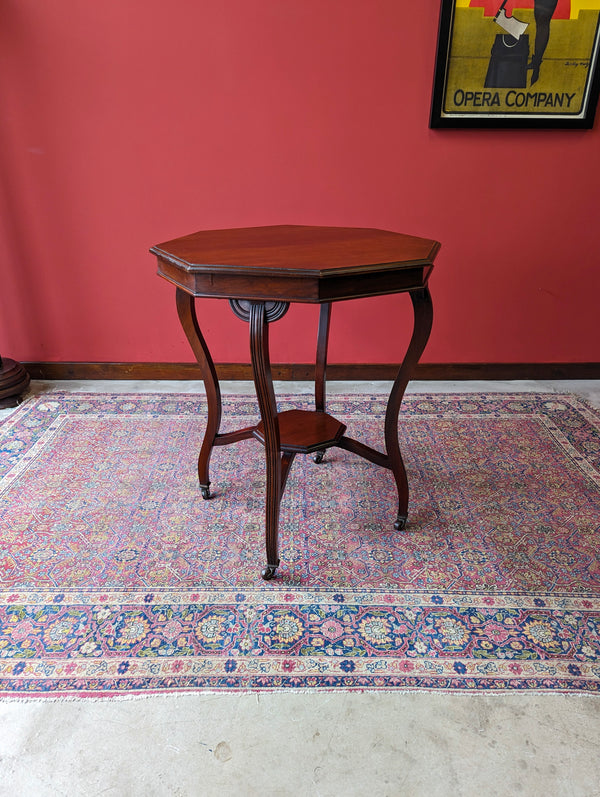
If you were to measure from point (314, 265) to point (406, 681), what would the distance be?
47.4 inches

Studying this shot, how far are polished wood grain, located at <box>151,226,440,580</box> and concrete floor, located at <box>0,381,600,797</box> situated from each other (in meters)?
0.53

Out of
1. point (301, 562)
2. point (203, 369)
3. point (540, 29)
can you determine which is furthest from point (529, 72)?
point (301, 562)

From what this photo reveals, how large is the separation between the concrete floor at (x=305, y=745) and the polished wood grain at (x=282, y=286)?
0.53m

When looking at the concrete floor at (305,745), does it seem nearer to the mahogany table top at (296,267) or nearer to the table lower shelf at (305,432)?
the table lower shelf at (305,432)

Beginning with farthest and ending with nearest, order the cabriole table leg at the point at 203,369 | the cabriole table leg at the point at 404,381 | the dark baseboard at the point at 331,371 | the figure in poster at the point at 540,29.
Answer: the dark baseboard at the point at 331,371 < the figure in poster at the point at 540,29 < the cabriole table leg at the point at 203,369 < the cabriole table leg at the point at 404,381

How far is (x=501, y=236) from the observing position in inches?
124

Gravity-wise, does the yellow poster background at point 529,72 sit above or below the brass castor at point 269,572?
above

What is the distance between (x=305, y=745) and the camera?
1393 mm

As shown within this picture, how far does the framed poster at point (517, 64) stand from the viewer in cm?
270

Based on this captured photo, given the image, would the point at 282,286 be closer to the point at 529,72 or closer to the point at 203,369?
the point at 203,369

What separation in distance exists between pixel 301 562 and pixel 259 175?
2105mm

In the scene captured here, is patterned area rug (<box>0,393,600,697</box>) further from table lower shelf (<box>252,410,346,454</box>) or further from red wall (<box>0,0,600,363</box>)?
red wall (<box>0,0,600,363</box>)

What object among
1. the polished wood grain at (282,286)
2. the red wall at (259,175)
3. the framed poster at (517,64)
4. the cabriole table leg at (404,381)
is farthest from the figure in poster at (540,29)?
the cabriole table leg at (404,381)

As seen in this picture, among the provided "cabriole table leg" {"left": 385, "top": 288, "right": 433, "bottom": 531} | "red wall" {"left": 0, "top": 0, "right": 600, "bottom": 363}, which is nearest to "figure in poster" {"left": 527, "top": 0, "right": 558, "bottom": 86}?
"red wall" {"left": 0, "top": 0, "right": 600, "bottom": 363}
